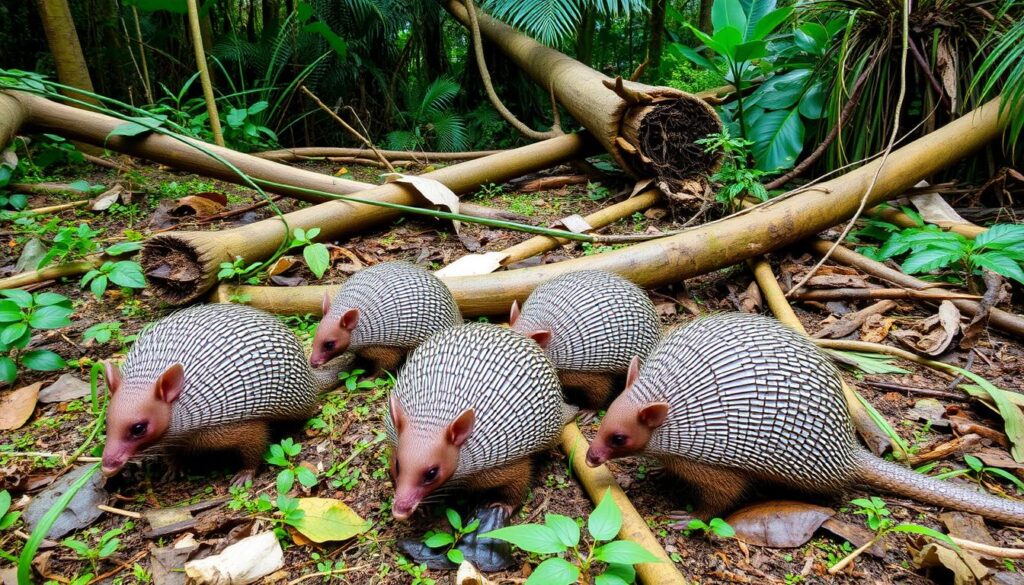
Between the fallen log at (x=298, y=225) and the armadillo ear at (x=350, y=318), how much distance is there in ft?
4.94

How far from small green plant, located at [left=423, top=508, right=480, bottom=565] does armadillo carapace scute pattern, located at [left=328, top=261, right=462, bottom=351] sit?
1659 millimetres

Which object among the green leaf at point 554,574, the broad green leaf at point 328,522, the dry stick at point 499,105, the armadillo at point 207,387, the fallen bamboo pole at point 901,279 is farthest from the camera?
the dry stick at point 499,105

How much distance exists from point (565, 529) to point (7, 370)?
3.84 metres

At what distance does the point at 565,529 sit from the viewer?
259 cm

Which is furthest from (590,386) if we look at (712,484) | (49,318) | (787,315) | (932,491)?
(49,318)

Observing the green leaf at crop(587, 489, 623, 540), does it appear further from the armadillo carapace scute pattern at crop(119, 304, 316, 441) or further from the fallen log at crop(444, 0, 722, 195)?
the fallen log at crop(444, 0, 722, 195)

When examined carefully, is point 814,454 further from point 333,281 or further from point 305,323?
point 333,281

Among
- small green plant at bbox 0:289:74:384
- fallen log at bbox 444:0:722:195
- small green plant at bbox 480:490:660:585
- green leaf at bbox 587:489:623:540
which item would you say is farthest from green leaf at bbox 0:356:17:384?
fallen log at bbox 444:0:722:195

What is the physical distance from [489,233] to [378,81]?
6.02 meters

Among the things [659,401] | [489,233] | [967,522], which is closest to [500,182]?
[489,233]

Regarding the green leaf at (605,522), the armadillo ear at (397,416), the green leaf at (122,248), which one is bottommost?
the green leaf at (605,522)

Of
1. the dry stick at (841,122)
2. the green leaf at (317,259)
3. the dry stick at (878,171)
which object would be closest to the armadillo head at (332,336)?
the green leaf at (317,259)

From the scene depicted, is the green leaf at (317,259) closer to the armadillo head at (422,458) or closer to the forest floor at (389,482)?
the forest floor at (389,482)

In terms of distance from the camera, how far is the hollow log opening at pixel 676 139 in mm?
6535
